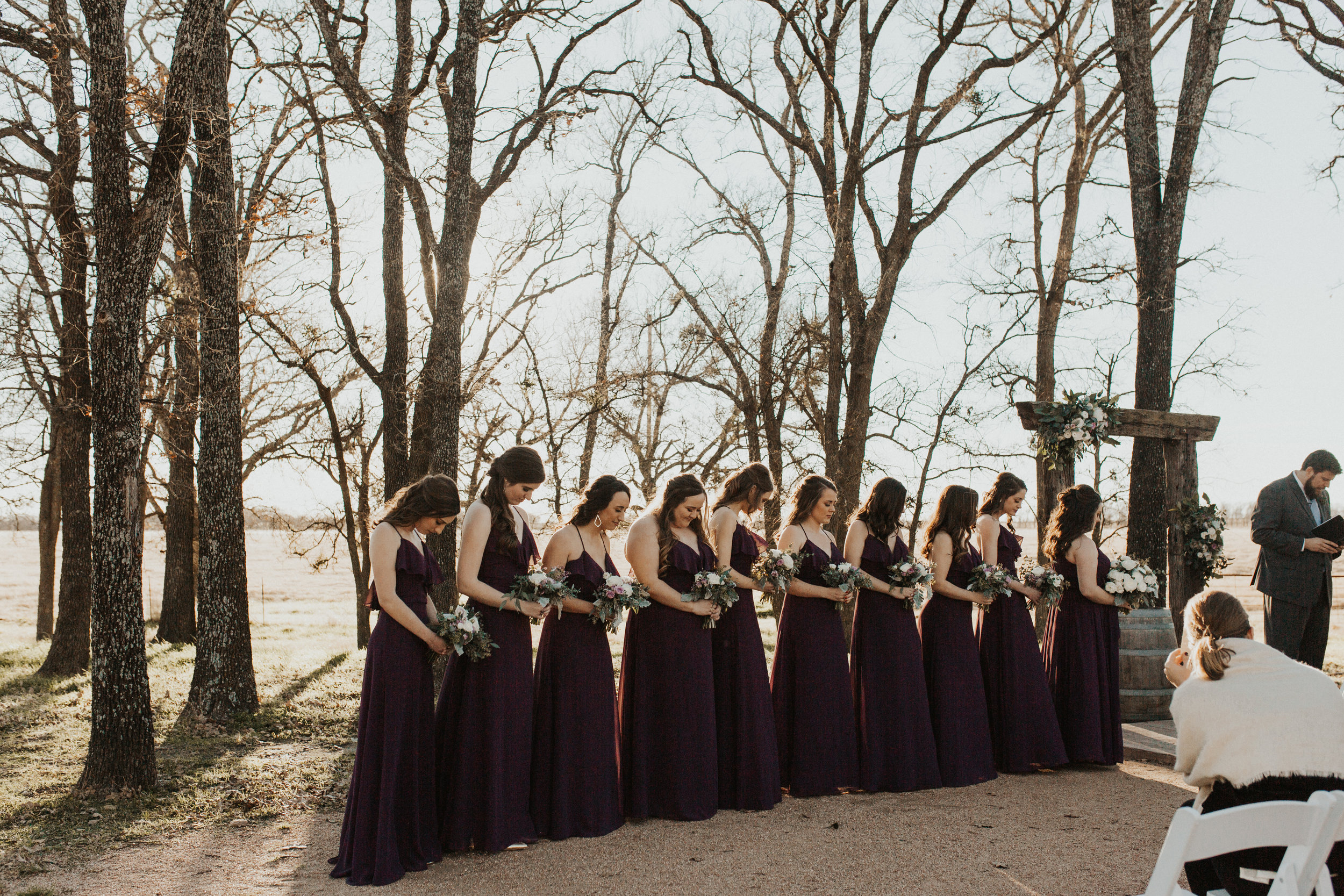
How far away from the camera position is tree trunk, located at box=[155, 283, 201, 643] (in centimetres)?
1363

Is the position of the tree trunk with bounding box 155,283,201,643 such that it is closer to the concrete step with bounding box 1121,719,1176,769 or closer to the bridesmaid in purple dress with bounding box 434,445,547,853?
the bridesmaid in purple dress with bounding box 434,445,547,853

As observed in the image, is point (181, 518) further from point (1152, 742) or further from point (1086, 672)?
point (1152, 742)

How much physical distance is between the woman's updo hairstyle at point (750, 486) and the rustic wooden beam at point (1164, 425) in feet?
12.2

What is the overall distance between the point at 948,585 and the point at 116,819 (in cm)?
575

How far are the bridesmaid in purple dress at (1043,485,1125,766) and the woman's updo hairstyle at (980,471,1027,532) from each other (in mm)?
500

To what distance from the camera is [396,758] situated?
5.22m

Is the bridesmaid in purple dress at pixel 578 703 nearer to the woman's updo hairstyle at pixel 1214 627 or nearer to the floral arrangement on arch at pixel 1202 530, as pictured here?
the woman's updo hairstyle at pixel 1214 627

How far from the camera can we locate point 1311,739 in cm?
346

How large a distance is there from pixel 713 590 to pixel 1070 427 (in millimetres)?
4345

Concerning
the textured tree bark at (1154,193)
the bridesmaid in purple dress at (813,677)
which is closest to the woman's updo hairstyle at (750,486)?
the bridesmaid in purple dress at (813,677)

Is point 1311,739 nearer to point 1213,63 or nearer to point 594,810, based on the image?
point 594,810

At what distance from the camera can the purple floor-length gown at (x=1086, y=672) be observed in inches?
300

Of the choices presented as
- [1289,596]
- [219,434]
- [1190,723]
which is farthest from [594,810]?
[1289,596]

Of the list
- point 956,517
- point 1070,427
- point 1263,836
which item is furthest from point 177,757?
point 1070,427
